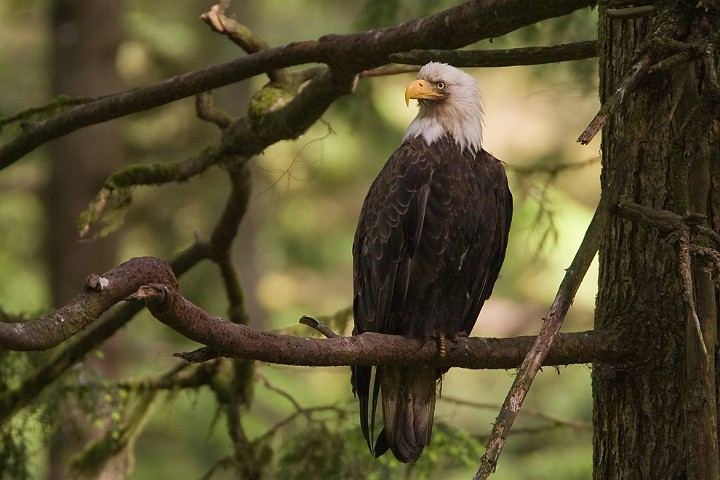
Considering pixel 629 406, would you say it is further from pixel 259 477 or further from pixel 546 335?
pixel 259 477

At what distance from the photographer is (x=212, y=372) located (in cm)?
A: 572

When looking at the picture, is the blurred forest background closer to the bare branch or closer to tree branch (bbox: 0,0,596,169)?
tree branch (bbox: 0,0,596,169)

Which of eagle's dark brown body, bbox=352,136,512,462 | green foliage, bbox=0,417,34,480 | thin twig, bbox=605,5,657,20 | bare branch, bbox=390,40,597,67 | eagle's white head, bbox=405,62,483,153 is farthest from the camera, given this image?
green foliage, bbox=0,417,34,480

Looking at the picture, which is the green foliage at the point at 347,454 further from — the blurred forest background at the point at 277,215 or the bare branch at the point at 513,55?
the bare branch at the point at 513,55

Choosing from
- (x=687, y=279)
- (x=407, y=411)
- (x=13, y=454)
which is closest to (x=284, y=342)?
(x=687, y=279)

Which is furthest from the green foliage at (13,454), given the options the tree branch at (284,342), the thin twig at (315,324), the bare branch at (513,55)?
the bare branch at (513,55)

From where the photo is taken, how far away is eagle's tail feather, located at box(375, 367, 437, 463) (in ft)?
15.6

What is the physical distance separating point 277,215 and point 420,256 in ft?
39.9

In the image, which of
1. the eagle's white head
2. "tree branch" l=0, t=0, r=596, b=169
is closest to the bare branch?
"tree branch" l=0, t=0, r=596, b=169

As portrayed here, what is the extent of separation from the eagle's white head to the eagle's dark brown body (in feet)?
0.28

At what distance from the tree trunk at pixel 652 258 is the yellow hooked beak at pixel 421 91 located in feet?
4.83

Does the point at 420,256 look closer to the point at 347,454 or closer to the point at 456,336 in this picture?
the point at 456,336

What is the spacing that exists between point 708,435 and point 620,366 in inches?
23.8

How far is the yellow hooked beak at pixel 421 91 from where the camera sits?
503 cm
